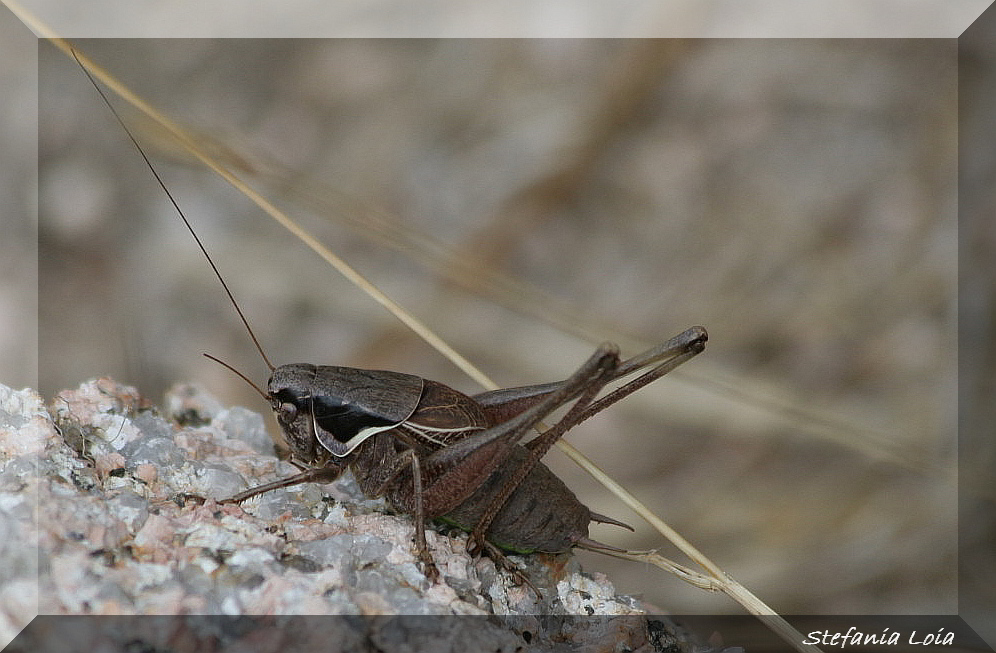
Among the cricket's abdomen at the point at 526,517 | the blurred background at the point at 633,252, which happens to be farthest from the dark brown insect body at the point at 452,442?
the blurred background at the point at 633,252

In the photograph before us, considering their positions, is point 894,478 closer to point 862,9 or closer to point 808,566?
point 808,566

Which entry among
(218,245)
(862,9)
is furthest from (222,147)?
(862,9)

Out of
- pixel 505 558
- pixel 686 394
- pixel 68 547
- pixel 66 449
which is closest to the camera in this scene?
pixel 68 547

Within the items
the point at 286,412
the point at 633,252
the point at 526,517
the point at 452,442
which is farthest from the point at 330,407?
the point at 633,252

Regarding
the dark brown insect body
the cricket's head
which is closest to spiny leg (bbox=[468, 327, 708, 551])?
the dark brown insect body

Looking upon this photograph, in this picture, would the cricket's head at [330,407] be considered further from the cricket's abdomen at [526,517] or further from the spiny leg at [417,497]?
the cricket's abdomen at [526,517]

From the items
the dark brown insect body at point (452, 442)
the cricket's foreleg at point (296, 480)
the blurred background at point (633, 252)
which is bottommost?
the cricket's foreleg at point (296, 480)
